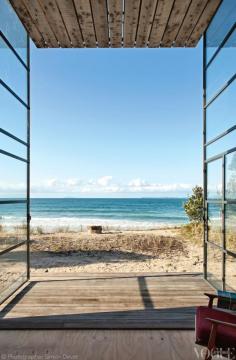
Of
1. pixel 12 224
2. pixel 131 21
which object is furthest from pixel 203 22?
pixel 12 224

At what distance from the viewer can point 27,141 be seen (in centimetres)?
482

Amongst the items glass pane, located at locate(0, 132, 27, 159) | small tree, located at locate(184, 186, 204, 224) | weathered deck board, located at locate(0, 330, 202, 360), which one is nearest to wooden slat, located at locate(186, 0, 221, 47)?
glass pane, located at locate(0, 132, 27, 159)

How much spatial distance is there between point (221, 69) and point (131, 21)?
1.25 metres

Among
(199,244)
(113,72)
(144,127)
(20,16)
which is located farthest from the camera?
(144,127)

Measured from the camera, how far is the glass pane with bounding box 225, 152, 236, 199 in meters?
3.65

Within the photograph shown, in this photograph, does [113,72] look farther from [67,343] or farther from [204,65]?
[67,343]

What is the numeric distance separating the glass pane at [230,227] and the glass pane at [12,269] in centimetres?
252

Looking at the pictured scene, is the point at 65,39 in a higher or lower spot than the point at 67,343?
higher

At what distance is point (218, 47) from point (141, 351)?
3.56 metres

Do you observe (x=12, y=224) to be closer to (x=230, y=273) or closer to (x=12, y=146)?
(x=12, y=146)

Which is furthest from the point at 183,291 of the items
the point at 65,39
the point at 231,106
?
the point at 65,39

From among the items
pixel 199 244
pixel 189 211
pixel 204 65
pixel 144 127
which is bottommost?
pixel 199 244

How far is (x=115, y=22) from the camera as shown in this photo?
13.5 feet

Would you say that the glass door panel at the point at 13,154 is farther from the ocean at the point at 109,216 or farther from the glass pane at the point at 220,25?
the ocean at the point at 109,216
